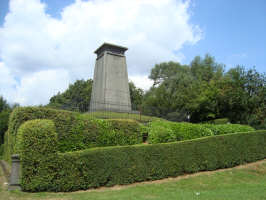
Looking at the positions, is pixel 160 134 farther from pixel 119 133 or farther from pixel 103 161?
pixel 103 161

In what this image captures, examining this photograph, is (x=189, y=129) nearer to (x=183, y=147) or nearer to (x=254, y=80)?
(x=183, y=147)

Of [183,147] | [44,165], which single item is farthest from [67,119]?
[183,147]

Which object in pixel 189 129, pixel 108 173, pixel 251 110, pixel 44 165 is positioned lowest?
pixel 108 173

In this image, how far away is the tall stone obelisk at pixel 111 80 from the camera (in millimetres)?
16984

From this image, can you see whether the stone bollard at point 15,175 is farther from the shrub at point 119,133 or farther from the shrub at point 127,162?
the shrub at point 119,133

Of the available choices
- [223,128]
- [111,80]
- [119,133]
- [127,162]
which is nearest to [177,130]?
[119,133]

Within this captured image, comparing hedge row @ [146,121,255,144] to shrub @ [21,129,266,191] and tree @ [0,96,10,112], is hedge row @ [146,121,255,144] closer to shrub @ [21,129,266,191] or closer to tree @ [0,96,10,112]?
shrub @ [21,129,266,191]

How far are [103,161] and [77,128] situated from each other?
1.92 m

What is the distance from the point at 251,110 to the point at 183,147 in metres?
16.7

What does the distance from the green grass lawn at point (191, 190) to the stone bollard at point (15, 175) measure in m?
0.25

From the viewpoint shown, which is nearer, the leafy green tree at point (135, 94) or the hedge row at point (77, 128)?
the hedge row at point (77, 128)

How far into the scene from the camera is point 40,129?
720cm

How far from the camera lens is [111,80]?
1745 cm

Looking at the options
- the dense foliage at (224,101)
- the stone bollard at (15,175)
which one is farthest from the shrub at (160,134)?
the dense foliage at (224,101)
